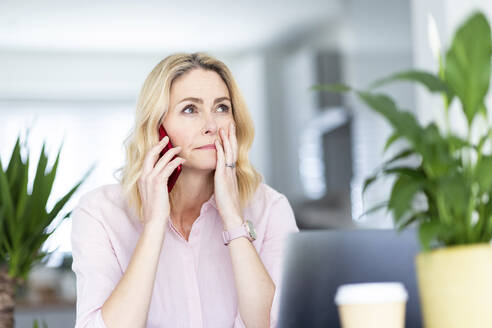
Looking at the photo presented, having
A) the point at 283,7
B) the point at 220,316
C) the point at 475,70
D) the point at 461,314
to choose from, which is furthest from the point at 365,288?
the point at 283,7

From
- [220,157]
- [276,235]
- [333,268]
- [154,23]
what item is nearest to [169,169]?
[220,157]

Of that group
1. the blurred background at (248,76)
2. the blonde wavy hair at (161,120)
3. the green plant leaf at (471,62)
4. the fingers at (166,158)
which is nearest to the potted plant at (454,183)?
the green plant leaf at (471,62)

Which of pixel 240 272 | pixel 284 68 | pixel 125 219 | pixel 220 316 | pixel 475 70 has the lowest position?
pixel 220 316

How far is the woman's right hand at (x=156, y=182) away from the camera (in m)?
1.64

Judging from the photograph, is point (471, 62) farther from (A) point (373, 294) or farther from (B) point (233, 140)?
(B) point (233, 140)

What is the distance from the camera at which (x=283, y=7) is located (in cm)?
587

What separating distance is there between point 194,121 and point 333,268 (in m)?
0.86

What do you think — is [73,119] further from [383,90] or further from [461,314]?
[461,314]

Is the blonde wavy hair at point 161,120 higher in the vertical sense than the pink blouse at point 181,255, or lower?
higher

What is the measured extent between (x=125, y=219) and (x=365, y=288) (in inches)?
40.2

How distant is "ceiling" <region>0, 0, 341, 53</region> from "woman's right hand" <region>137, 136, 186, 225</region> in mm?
4146

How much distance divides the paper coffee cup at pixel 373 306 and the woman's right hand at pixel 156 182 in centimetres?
80

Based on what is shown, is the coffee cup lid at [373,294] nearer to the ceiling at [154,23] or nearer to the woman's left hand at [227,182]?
the woman's left hand at [227,182]

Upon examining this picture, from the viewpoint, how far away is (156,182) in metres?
1.69
